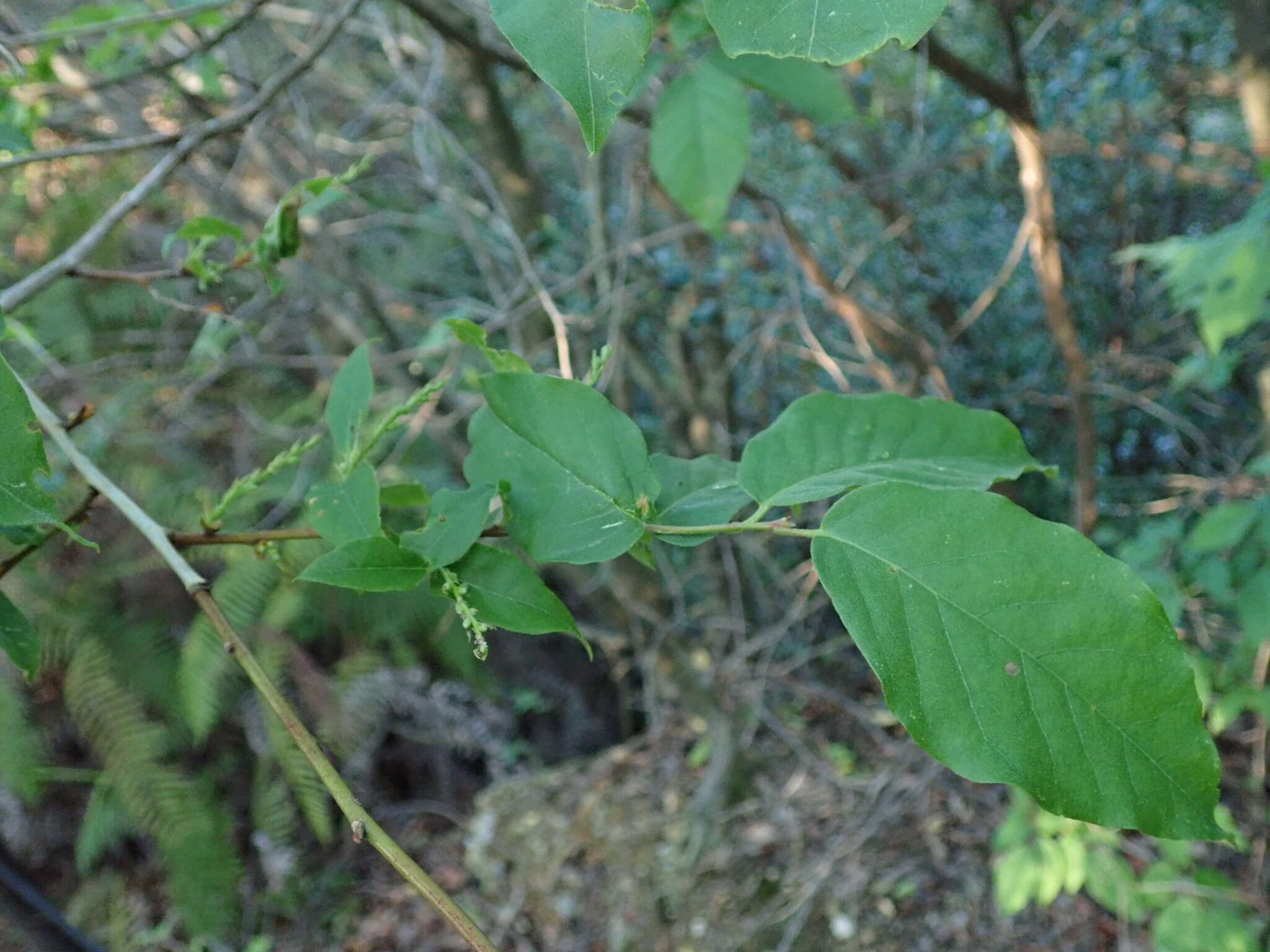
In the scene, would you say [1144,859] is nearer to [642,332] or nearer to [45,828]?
[642,332]

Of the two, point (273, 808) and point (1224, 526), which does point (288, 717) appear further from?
point (273, 808)

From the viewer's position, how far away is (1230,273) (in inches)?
51.1

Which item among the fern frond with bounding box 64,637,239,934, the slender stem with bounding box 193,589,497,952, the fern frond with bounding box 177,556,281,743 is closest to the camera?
the slender stem with bounding box 193,589,497,952

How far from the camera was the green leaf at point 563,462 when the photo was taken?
0.46 metres

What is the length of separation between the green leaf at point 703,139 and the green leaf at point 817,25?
63cm

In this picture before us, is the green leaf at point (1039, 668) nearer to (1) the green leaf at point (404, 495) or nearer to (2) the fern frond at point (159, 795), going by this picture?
(1) the green leaf at point (404, 495)

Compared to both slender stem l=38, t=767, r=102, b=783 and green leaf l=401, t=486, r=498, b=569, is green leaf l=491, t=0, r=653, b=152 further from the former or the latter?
slender stem l=38, t=767, r=102, b=783

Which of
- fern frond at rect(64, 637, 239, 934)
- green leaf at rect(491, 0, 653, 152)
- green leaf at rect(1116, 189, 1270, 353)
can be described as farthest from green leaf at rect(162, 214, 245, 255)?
fern frond at rect(64, 637, 239, 934)

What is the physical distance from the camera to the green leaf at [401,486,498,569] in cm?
44

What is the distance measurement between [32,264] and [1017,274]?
3.70 meters

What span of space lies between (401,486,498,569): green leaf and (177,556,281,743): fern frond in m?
2.62

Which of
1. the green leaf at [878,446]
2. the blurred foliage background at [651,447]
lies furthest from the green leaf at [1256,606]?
the green leaf at [878,446]

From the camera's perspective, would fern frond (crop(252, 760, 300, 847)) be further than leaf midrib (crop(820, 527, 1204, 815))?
Yes

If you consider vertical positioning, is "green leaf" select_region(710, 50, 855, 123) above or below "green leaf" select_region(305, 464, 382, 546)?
above
